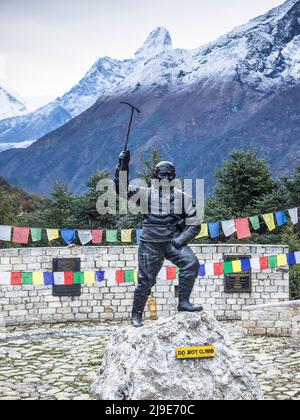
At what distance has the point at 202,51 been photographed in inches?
6786

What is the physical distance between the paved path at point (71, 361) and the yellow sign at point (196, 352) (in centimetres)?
115

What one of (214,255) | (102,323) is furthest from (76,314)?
(214,255)

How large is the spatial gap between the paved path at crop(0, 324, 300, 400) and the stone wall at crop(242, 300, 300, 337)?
37cm

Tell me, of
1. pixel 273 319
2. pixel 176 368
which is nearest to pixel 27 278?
pixel 273 319

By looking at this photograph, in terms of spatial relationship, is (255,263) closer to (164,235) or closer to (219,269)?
(219,269)

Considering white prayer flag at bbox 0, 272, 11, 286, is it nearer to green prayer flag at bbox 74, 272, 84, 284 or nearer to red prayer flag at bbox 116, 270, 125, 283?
green prayer flag at bbox 74, 272, 84, 284

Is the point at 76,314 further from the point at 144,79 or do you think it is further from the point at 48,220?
the point at 144,79

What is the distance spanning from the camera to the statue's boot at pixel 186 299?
684 cm

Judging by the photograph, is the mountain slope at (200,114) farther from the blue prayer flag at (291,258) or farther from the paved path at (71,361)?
the paved path at (71,361)

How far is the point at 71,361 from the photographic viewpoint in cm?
911

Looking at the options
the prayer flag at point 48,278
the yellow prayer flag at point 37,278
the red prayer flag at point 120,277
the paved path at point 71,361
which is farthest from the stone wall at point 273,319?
the yellow prayer flag at point 37,278

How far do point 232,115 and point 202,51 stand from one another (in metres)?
40.6
